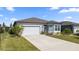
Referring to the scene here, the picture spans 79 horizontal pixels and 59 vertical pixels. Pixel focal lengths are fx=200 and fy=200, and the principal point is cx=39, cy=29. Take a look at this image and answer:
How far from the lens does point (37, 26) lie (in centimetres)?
1109

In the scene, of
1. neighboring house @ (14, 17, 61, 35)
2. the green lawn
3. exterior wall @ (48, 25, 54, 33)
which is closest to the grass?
neighboring house @ (14, 17, 61, 35)

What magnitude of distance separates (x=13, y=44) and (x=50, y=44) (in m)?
1.95

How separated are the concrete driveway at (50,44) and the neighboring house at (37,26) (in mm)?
327

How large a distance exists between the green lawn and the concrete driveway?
318mm

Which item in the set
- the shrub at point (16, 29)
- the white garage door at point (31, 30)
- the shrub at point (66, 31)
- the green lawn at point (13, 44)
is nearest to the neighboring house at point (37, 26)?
the white garage door at point (31, 30)

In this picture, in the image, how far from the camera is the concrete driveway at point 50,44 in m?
10.6

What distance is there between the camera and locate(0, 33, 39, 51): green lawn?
34.4 feet

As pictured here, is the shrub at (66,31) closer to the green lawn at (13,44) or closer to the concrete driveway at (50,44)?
the concrete driveway at (50,44)

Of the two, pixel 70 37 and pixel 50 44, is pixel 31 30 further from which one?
pixel 70 37
